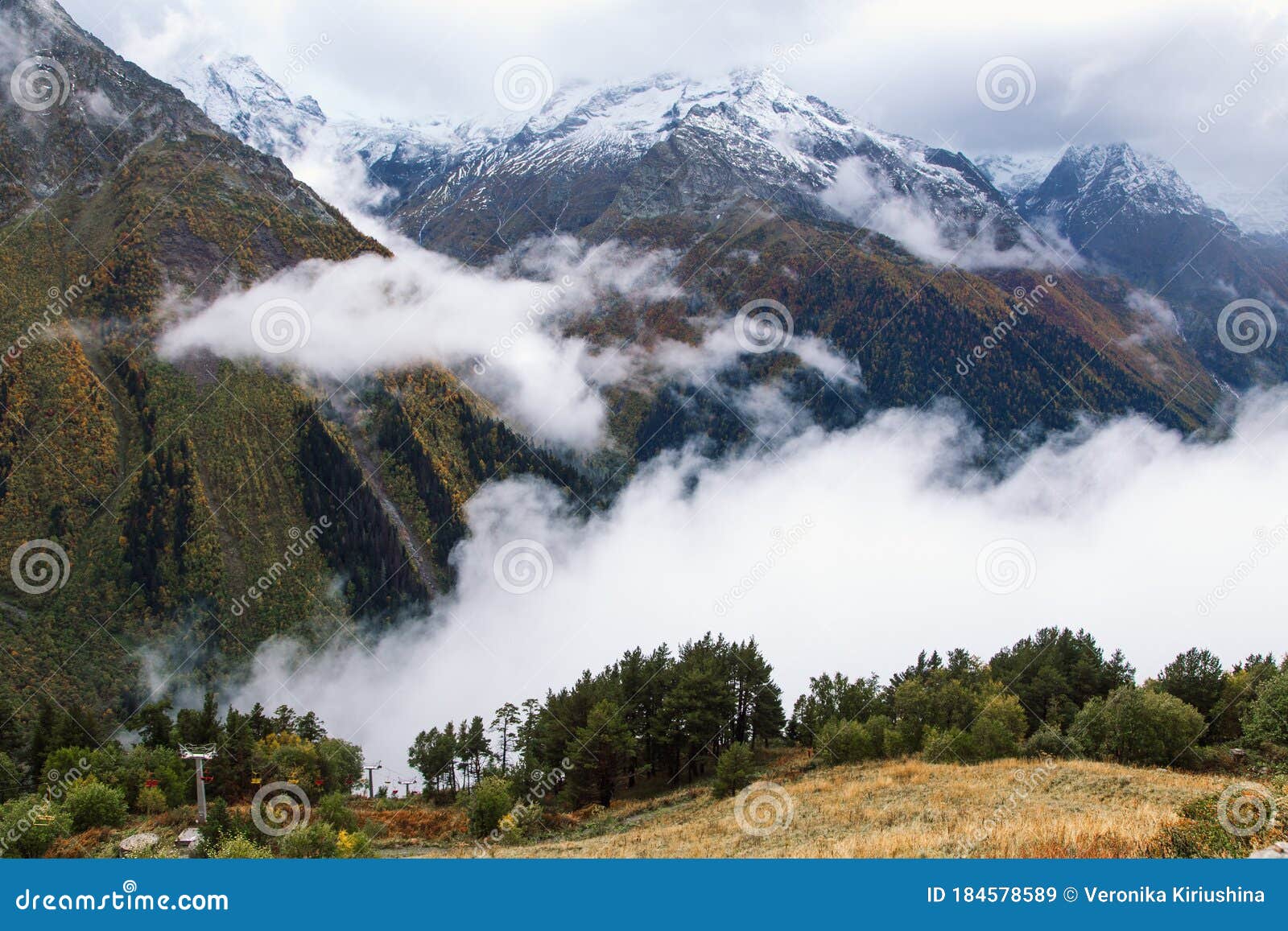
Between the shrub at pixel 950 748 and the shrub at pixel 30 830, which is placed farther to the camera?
the shrub at pixel 950 748

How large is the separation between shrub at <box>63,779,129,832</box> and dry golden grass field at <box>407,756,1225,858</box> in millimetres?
17796

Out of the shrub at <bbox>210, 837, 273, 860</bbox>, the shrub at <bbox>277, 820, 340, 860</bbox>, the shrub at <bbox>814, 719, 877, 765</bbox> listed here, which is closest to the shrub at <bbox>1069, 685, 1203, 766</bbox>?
the shrub at <bbox>814, 719, 877, 765</bbox>

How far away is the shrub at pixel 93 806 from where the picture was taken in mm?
46156

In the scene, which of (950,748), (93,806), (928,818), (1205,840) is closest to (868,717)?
(950,748)

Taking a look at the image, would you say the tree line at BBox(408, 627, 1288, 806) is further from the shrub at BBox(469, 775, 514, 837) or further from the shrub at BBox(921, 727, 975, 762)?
the shrub at BBox(469, 775, 514, 837)

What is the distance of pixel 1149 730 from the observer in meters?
47.4

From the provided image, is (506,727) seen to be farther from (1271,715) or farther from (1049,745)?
(1271,715)

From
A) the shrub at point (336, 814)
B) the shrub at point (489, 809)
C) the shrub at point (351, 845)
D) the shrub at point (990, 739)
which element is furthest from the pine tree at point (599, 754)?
the shrub at point (990, 739)

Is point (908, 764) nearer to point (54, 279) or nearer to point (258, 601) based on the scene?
point (258, 601)

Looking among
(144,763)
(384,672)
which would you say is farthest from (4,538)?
(144,763)

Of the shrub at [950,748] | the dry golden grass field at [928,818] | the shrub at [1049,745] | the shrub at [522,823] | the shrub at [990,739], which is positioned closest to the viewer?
the dry golden grass field at [928,818]

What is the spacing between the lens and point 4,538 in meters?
149

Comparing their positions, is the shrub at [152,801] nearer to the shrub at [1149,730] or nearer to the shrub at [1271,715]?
the shrub at [1149,730]

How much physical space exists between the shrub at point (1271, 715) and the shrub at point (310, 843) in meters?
52.8
